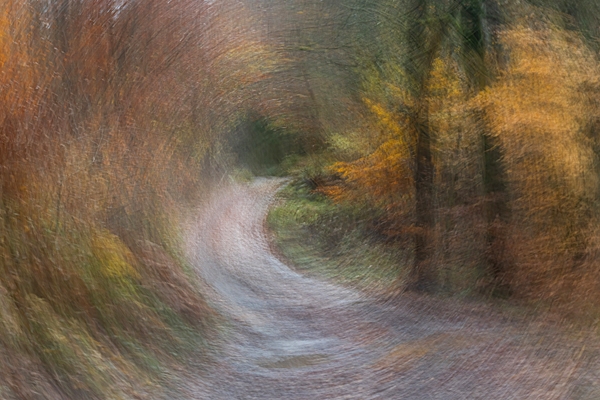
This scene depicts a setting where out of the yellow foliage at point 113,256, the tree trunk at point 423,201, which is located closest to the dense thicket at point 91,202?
the yellow foliage at point 113,256

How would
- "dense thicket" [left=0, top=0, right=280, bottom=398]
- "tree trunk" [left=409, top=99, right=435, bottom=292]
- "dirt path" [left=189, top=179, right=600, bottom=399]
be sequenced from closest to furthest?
1. "dense thicket" [left=0, top=0, right=280, bottom=398]
2. "dirt path" [left=189, top=179, right=600, bottom=399]
3. "tree trunk" [left=409, top=99, right=435, bottom=292]

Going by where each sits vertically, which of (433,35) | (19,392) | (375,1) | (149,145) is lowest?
(19,392)

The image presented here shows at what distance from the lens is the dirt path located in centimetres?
199

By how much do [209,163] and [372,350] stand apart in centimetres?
238

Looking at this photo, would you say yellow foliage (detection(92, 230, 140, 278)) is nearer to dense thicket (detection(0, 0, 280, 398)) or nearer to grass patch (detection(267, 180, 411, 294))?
dense thicket (detection(0, 0, 280, 398))

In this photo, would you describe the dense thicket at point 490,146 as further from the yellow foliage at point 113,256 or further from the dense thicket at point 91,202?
the yellow foliage at point 113,256

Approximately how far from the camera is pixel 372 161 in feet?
12.3

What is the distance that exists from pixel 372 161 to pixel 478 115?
124 centimetres

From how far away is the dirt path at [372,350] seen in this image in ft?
6.54

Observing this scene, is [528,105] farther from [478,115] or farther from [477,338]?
[477,338]

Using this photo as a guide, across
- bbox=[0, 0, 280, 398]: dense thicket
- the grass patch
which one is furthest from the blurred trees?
bbox=[0, 0, 280, 398]: dense thicket

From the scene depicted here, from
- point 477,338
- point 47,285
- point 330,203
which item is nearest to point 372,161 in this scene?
point 330,203

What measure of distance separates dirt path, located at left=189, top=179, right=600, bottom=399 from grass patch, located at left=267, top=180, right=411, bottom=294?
21 centimetres

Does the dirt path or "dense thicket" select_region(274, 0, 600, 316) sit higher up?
"dense thicket" select_region(274, 0, 600, 316)
